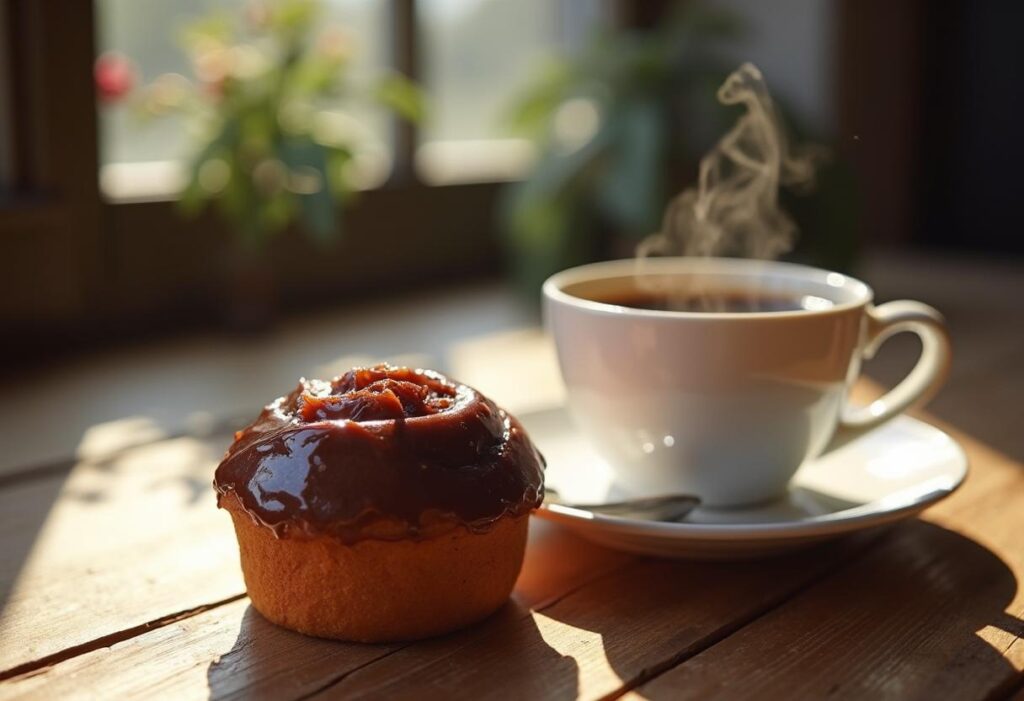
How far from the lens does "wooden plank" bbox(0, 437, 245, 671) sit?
62 cm

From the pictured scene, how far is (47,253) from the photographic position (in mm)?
1371

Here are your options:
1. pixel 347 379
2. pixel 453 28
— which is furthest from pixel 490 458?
pixel 453 28

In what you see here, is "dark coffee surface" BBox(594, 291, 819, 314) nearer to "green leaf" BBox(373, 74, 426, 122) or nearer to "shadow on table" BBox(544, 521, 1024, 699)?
"shadow on table" BBox(544, 521, 1024, 699)

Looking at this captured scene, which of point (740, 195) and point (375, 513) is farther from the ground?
point (740, 195)

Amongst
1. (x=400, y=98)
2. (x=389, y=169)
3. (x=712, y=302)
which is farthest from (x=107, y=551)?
(x=389, y=169)

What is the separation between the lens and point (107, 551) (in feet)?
2.40

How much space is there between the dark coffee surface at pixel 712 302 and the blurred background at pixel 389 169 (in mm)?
332

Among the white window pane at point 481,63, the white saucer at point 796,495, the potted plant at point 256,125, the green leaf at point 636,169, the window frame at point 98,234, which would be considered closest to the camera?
the white saucer at point 796,495

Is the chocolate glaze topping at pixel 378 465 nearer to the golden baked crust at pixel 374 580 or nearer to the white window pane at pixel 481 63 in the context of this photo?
the golden baked crust at pixel 374 580

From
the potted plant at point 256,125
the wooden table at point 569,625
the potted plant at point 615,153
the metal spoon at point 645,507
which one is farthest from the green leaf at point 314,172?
the metal spoon at point 645,507

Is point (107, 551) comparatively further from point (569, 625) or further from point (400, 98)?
point (400, 98)

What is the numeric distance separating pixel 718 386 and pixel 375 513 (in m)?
0.25

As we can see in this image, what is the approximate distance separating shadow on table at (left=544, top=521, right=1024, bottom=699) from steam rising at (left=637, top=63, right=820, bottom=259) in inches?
10.8

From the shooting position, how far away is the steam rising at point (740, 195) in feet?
2.60
